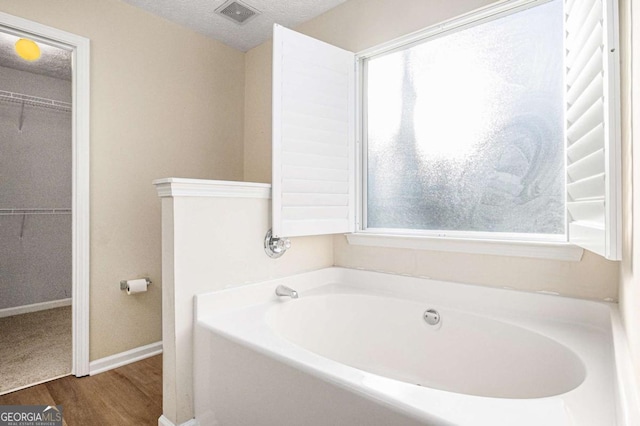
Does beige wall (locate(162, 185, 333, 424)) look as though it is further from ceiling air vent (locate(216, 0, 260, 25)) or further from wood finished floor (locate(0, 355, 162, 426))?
ceiling air vent (locate(216, 0, 260, 25))

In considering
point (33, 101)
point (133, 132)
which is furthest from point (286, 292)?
point (33, 101)

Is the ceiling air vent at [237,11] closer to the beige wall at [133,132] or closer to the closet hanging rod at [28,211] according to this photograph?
the beige wall at [133,132]

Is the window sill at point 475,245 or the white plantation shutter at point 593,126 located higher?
the white plantation shutter at point 593,126

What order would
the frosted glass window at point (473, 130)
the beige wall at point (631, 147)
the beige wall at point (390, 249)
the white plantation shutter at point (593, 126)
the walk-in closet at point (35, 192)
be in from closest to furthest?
1. the beige wall at point (631, 147)
2. the white plantation shutter at point (593, 126)
3. the beige wall at point (390, 249)
4. the frosted glass window at point (473, 130)
5. the walk-in closet at point (35, 192)

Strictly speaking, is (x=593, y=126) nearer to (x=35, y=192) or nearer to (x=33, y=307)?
(x=35, y=192)

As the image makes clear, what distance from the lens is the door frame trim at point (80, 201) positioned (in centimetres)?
212

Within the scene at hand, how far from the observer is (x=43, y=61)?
10.5 ft

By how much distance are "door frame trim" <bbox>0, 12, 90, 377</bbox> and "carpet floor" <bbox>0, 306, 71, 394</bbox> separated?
22cm

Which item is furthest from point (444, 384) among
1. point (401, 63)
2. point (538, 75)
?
point (401, 63)

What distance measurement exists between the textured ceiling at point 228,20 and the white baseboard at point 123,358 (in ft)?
7.60

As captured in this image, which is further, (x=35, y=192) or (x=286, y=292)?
(x=35, y=192)

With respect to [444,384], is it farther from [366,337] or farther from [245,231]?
[245,231]
